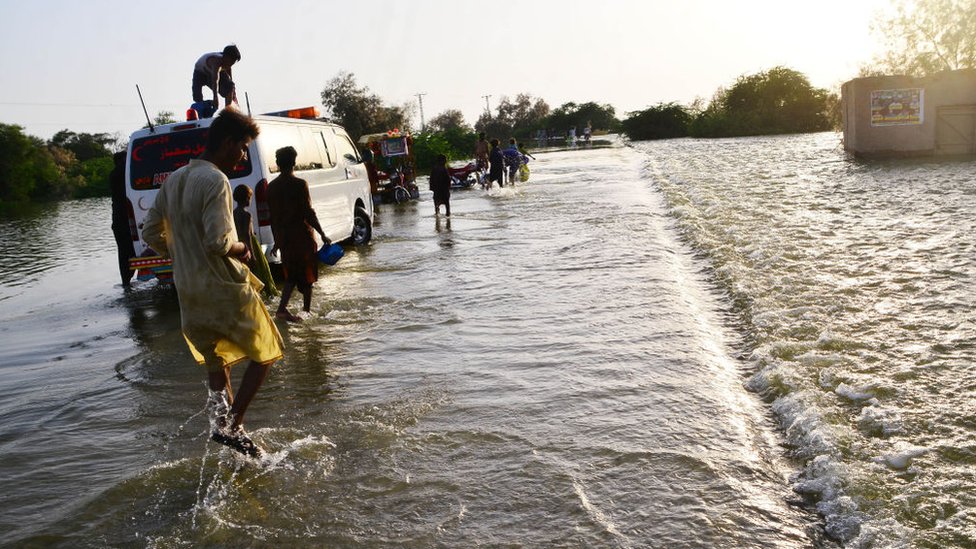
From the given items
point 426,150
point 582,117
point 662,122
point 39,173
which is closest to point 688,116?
point 662,122

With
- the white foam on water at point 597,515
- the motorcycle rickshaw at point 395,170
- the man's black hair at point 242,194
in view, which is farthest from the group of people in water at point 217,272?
the motorcycle rickshaw at point 395,170

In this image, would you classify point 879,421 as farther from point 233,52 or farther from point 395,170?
point 395,170

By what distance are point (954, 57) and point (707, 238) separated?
44.6 m

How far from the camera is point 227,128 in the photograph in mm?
4188

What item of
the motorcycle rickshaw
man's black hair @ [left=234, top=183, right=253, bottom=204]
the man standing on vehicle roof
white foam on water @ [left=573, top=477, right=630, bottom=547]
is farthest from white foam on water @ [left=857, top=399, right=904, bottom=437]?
the motorcycle rickshaw

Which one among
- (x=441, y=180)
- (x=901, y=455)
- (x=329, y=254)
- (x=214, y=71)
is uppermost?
(x=214, y=71)

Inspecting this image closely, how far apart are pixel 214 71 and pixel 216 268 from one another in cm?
659

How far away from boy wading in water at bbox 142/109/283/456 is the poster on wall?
27.6 meters

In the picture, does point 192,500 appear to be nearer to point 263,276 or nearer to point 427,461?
point 427,461

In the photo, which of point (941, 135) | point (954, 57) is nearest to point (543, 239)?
point (941, 135)

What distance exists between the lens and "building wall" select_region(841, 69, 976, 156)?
2608 cm

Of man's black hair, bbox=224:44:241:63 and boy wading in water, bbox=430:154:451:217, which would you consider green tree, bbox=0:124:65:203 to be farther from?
man's black hair, bbox=224:44:241:63

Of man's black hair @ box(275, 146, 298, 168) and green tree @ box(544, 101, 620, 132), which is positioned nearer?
man's black hair @ box(275, 146, 298, 168)

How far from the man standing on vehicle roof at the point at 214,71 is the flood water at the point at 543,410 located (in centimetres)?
272
